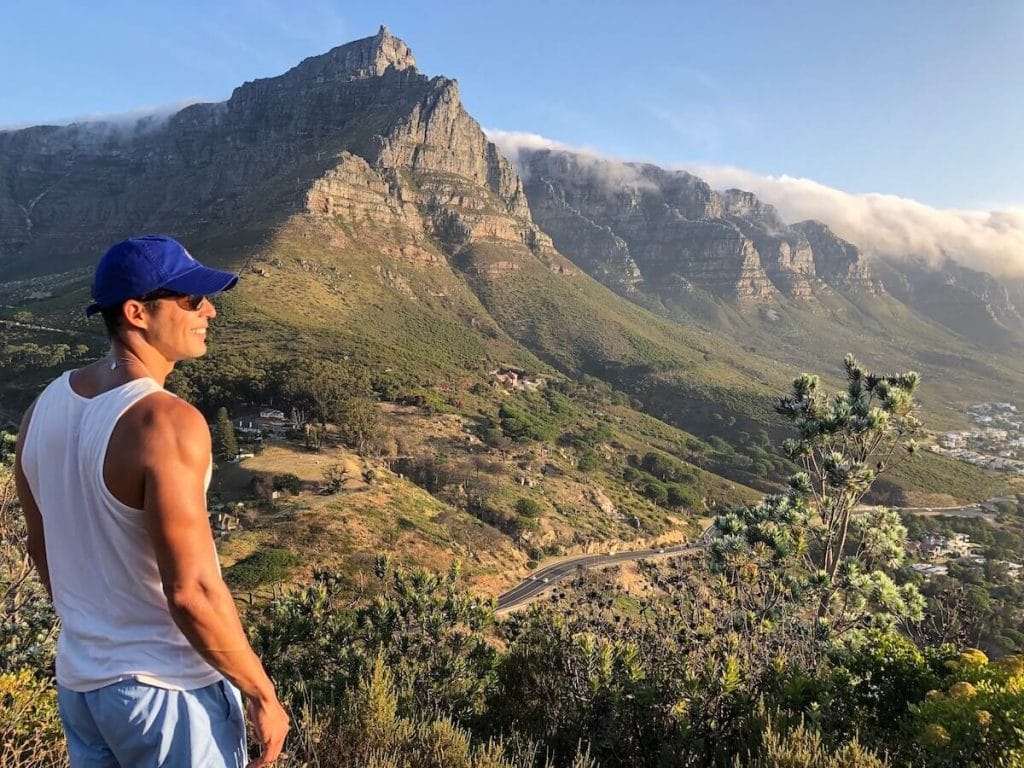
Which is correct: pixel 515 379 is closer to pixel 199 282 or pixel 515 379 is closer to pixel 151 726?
pixel 199 282

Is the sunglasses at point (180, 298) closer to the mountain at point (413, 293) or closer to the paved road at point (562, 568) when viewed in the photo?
the paved road at point (562, 568)

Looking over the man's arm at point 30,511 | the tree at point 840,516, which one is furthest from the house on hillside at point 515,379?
the man's arm at point 30,511

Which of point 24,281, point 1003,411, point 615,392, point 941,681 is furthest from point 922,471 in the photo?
point 24,281

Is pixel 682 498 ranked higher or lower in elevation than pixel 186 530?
lower

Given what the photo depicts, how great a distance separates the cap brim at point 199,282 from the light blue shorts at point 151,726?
4.15 ft

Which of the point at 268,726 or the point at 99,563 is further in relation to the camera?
the point at 268,726

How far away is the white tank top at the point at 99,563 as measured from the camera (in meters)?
1.70

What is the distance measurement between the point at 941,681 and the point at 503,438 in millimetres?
51708

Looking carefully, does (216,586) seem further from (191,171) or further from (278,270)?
(191,171)

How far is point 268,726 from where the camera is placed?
1905mm

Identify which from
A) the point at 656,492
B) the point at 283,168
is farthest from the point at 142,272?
the point at 283,168

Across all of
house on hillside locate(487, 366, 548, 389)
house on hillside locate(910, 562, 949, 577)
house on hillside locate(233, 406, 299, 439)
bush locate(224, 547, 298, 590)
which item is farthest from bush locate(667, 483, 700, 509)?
bush locate(224, 547, 298, 590)

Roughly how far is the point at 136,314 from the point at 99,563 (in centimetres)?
81

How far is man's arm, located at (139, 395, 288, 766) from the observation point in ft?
5.33
